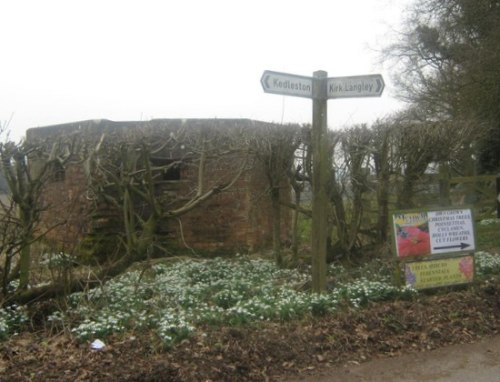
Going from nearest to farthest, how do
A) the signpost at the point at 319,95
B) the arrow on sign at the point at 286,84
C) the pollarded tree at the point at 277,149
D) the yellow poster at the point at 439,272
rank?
the arrow on sign at the point at 286,84, the signpost at the point at 319,95, the yellow poster at the point at 439,272, the pollarded tree at the point at 277,149

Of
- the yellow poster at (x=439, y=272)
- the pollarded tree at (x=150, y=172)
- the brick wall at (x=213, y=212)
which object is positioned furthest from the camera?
the brick wall at (x=213, y=212)

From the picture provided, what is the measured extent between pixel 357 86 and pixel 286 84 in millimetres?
830

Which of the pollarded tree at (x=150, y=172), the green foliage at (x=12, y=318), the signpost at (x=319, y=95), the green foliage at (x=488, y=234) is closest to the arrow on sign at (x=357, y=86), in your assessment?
the signpost at (x=319, y=95)

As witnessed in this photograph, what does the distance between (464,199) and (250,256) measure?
6.74 meters

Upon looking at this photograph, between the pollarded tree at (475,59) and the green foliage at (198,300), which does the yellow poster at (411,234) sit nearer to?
the green foliage at (198,300)

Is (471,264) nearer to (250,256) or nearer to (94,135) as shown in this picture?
(250,256)

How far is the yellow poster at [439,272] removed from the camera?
7520 millimetres

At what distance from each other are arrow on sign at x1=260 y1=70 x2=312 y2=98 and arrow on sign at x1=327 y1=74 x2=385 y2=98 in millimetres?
301

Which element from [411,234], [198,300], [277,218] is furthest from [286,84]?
[277,218]

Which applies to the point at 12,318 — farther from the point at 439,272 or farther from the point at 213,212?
the point at 213,212

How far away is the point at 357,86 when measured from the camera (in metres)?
6.80

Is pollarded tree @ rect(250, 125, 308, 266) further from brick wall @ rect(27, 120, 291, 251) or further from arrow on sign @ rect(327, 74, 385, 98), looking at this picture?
arrow on sign @ rect(327, 74, 385, 98)

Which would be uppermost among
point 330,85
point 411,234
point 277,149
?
point 330,85

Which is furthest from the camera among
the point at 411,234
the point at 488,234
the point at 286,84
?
the point at 488,234
